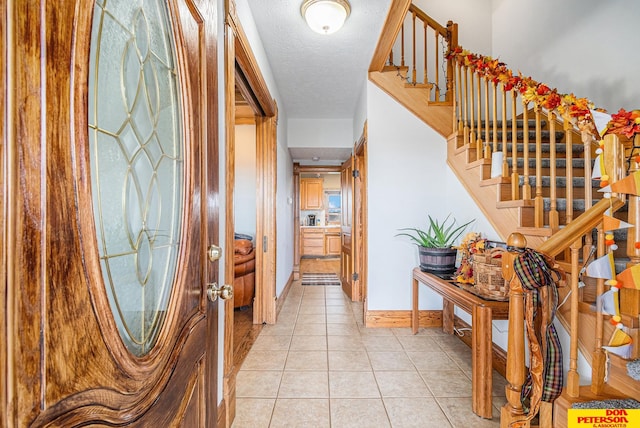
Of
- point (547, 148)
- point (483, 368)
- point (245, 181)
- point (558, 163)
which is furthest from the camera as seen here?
point (245, 181)

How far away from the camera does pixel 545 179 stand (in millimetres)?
→ 2307

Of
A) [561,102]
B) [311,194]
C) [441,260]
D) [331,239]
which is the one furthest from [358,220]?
[311,194]

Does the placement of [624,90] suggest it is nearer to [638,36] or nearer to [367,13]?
[638,36]

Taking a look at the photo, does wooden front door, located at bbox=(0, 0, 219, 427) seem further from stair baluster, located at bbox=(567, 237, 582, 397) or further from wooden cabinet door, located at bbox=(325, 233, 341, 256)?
wooden cabinet door, located at bbox=(325, 233, 341, 256)

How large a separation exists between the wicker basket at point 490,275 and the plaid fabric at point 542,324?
0.52 m

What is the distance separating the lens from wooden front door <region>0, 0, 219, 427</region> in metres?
0.38

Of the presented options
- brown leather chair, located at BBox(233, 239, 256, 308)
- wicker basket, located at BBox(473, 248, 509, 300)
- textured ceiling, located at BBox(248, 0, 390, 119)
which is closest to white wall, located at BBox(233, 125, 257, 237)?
textured ceiling, located at BBox(248, 0, 390, 119)

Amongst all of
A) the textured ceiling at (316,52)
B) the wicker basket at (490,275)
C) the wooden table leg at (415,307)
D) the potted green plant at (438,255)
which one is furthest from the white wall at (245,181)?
the wicker basket at (490,275)

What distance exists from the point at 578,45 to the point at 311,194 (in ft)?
19.9

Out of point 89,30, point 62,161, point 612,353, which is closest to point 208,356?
point 62,161

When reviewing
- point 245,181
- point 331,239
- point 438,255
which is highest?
point 245,181

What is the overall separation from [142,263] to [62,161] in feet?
1.10

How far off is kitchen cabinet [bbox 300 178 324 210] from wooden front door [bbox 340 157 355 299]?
3.52m

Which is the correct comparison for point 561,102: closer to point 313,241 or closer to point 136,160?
point 136,160
